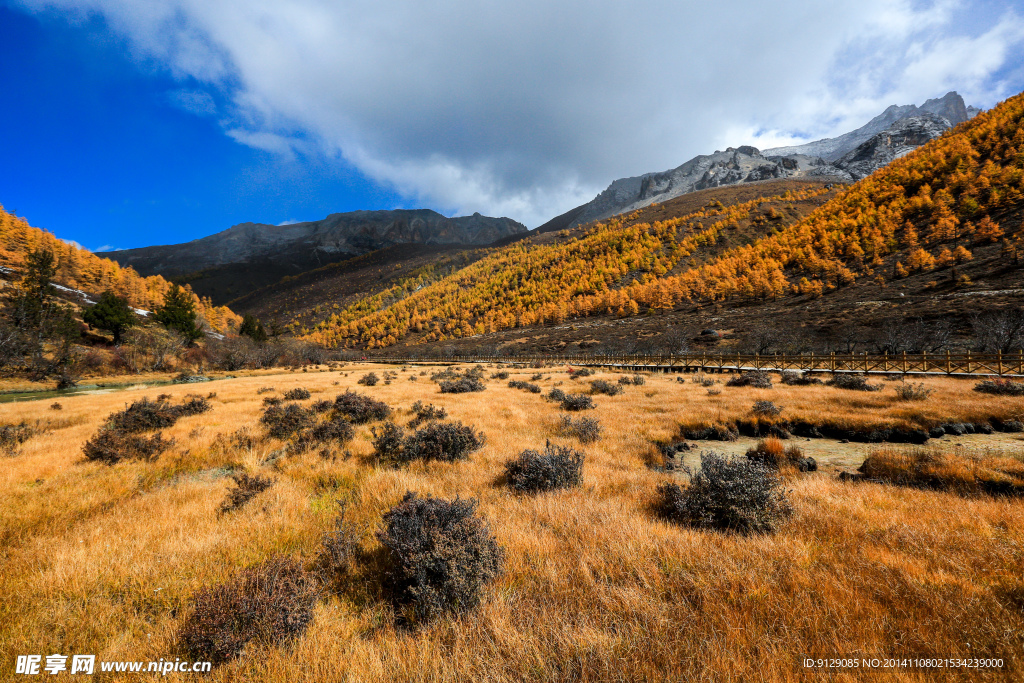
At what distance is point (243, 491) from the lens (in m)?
6.17

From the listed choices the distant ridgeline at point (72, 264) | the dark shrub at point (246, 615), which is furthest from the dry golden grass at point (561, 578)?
the distant ridgeline at point (72, 264)

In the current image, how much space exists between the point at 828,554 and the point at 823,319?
7026 cm

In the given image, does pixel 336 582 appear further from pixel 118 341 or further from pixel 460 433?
pixel 118 341

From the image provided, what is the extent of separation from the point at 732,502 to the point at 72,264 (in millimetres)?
132172

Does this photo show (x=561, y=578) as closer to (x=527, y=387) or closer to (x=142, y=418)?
(x=142, y=418)

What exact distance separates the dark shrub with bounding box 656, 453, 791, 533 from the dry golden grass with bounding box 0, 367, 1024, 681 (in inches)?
11.8

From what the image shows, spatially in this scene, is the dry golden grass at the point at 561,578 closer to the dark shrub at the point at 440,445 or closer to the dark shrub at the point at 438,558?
the dark shrub at the point at 438,558

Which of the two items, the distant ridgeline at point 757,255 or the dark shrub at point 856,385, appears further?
the distant ridgeline at point 757,255

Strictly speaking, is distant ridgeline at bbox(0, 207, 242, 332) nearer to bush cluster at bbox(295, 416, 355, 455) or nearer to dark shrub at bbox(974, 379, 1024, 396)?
bush cluster at bbox(295, 416, 355, 455)

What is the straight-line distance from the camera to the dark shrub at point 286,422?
1066 cm

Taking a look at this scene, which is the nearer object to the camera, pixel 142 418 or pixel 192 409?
pixel 142 418

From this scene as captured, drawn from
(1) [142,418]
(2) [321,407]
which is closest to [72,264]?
(1) [142,418]

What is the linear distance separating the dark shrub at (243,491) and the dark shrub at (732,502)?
709 cm

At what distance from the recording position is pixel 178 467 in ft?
26.7
